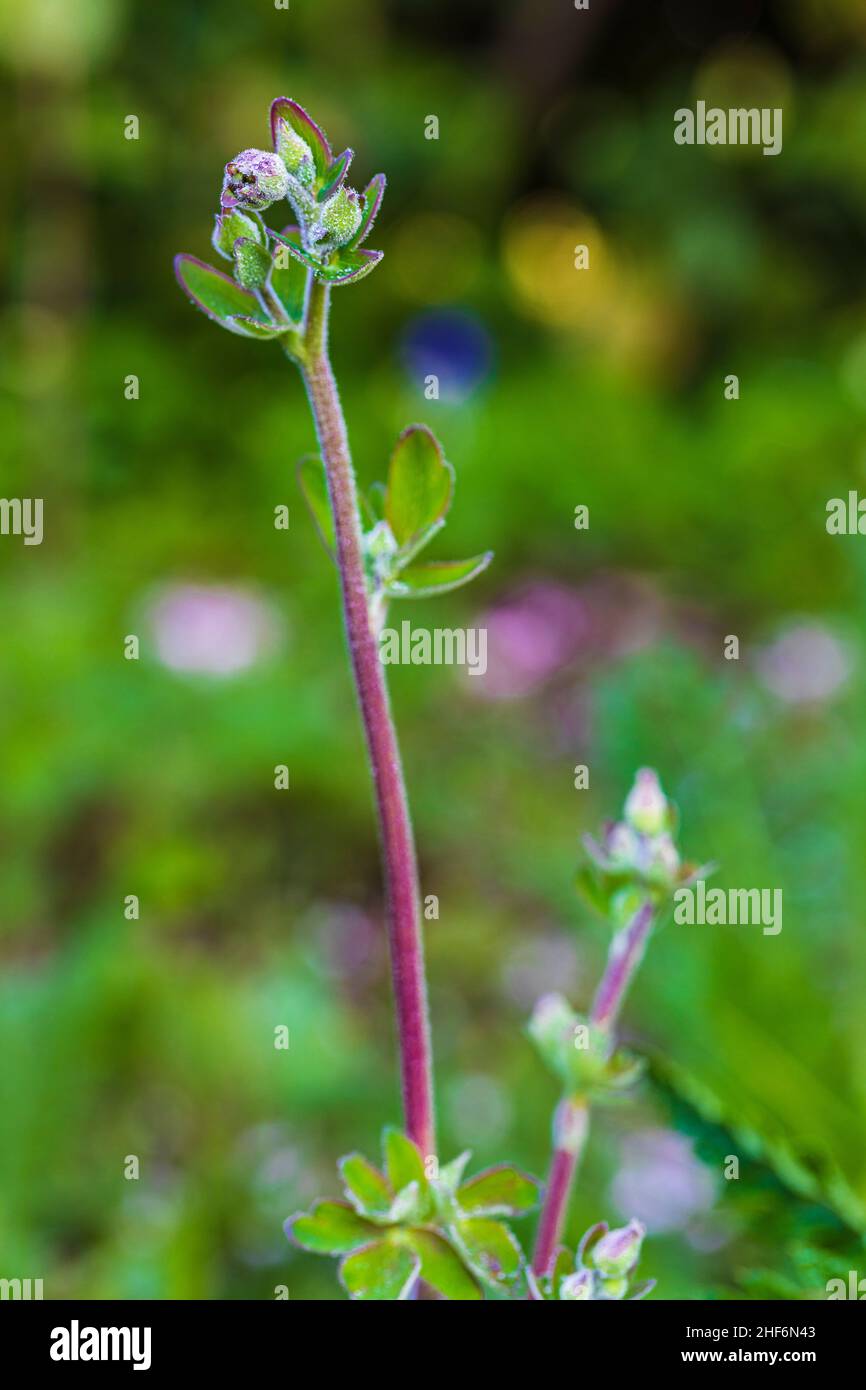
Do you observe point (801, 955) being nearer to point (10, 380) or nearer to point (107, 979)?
point (107, 979)

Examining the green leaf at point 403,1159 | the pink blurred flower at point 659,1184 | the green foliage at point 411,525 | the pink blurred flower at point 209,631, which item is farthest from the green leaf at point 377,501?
the pink blurred flower at point 209,631

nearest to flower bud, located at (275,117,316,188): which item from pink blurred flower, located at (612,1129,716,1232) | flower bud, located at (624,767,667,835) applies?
flower bud, located at (624,767,667,835)

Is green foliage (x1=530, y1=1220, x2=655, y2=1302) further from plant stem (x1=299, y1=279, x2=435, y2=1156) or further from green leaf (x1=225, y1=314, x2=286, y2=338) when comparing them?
green leaf (x1=225, y1=314, x2=286, y2=338)

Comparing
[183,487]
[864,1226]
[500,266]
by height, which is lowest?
[864,1226]

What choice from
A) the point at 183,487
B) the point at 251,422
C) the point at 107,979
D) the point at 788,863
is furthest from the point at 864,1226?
the point at 251,422

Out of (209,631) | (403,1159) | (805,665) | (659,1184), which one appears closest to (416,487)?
(403,1159)

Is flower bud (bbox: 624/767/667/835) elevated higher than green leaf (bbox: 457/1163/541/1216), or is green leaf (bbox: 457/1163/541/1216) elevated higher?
flower bud (bbox: 624/767/667/835)

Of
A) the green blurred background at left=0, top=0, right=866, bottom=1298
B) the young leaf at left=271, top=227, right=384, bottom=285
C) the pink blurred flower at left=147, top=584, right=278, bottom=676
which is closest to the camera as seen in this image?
the young leaf at left=271, top=227, right=384, bottom=285
